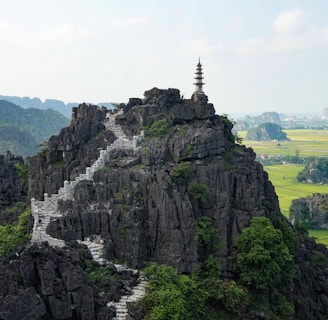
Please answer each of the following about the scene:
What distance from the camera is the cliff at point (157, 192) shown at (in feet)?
109

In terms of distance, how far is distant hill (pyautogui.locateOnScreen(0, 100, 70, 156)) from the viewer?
127750mm

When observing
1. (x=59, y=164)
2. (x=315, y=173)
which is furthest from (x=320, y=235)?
(x=315, y=173)

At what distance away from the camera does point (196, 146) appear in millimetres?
38344

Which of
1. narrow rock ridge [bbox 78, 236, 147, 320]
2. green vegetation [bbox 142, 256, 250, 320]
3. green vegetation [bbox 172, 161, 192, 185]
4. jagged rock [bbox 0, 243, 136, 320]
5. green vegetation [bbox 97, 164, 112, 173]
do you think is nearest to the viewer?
jagged rock [bbox 0, 243, 136, 320]

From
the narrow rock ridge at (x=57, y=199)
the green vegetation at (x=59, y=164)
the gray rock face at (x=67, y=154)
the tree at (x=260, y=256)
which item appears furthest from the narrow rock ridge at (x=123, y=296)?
the green vegetation at (x=59, y=164)

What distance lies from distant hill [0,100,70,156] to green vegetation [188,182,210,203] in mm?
95841

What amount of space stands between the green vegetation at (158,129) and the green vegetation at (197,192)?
Answer: 19.0 ft

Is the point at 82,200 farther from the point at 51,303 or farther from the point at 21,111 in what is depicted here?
the point at 21,111

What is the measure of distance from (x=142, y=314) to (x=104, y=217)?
8.12 meters

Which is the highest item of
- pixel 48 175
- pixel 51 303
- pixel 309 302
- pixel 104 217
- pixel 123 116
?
pixel 123 116

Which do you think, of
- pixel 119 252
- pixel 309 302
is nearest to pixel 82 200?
pixel 119 252

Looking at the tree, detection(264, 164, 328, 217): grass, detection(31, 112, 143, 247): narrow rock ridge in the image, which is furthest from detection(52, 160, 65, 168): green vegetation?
detection(264, 164, 328, 217): grass

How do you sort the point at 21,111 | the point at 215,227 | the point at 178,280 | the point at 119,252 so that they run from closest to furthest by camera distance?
the point at 178,280 < the point at 119,252 < the point at 215,227 < the point at 21,111

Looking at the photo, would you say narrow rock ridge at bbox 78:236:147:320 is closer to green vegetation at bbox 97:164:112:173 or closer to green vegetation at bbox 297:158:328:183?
green vegetation at bbox 97:164:112:173
